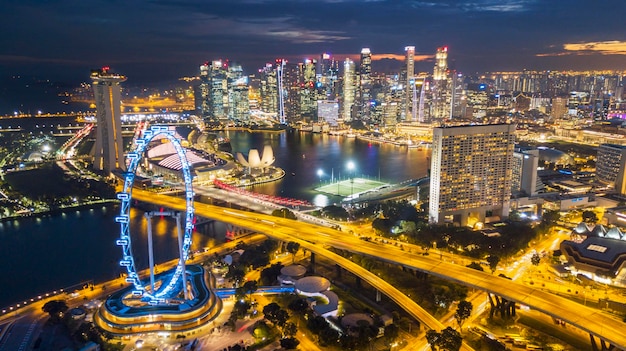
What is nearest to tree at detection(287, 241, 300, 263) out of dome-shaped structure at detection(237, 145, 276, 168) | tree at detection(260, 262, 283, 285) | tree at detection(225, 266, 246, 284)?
tree at detection(260, 262, 283, 285)

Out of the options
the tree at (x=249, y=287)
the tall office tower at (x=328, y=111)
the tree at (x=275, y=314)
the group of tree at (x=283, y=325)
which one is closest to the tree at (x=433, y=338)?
the group of tree at (x=283, y=325)

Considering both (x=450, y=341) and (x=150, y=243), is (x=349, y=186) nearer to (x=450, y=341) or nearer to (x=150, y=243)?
(x=150, y=243)

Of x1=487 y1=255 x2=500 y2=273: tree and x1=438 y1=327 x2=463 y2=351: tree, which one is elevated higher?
x1=487 y1=255 x2=500 y2=273: tree

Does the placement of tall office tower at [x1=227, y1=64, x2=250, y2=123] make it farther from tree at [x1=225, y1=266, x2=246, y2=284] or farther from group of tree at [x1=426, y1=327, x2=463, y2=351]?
group of tree at [x1=426, y1=327, x2=463, y2=351]

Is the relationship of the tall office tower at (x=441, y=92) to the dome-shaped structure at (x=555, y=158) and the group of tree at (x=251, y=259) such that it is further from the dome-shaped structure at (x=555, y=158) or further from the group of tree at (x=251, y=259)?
the group of tree at (x=251, y=259)

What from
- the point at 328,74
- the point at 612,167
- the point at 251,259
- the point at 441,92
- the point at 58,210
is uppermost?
the point at 328,74

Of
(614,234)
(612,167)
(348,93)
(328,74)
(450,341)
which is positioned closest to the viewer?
(450,341)

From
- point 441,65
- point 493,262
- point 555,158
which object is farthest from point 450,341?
point 441,65
